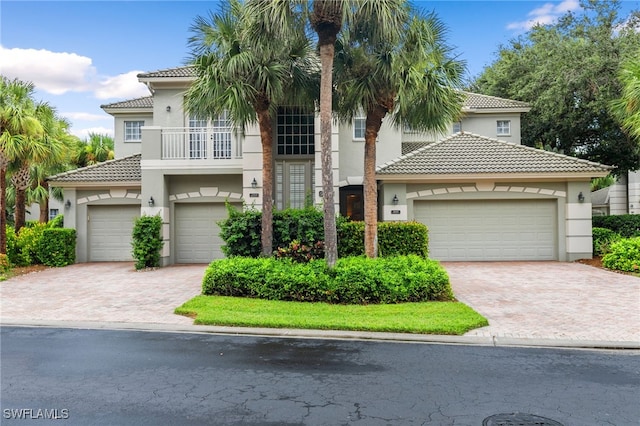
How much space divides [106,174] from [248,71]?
9785mm

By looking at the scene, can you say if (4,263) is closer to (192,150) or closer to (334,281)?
(192,150)

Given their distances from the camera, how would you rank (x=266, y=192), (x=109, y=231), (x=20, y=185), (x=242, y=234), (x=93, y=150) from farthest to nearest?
(x=93, y=150) < (x=109, y=231) < (x=20, y=185) < (x=242, y=234) < (x=266, y=192)

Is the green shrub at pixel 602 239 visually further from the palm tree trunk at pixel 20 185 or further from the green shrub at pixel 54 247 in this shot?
the palm tree trunk at pixel 20 185

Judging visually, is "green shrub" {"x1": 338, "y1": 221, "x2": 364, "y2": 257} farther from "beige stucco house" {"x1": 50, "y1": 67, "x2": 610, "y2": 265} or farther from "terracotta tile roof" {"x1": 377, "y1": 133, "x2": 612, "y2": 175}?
"terracotta tile roof" {"x1": 377, "y1": 133, "x2": 612, "y2": 175}

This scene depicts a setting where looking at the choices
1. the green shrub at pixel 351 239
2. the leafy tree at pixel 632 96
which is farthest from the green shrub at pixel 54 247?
the leafy tree at pixel 632 96

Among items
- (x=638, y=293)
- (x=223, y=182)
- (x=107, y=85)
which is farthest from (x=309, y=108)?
(x=107, y=85)

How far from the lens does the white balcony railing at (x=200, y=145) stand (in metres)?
16.5

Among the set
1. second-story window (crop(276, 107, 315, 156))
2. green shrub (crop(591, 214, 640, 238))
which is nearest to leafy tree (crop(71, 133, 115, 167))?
second-story window (crop(276, 107, 315, 156))

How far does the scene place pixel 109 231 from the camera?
18.5m

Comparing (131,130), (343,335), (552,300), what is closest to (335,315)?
(343,335)

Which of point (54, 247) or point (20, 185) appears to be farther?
point (20, 185)

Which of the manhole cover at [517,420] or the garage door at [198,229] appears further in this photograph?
the garage door at [198,229]

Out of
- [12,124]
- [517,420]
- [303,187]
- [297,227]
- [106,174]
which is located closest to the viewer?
[517,420]

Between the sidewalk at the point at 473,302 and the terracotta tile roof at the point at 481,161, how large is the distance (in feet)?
12.2
